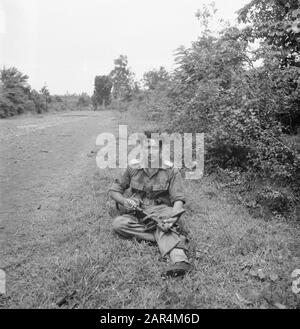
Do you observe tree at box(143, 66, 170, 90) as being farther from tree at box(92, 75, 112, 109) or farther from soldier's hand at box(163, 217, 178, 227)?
tree at box(92, 75, 112, 109)

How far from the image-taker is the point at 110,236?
419cm

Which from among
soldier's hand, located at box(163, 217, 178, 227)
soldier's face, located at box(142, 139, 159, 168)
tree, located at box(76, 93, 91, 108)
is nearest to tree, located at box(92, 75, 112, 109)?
tree, located at box(76, 93, 91, 108)

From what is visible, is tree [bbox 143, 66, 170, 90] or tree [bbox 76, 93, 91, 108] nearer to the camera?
tree [bbox 143, 66, 170, 90]

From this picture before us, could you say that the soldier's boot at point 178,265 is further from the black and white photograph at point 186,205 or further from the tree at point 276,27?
the tree at point 276,27

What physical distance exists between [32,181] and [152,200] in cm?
327

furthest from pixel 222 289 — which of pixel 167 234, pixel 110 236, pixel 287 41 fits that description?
pixel 287 41

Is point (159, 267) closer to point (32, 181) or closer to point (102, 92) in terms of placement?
point (32, 181)

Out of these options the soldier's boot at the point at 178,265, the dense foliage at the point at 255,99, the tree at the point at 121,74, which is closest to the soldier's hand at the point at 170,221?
the soldier's boot at the point at 178,265

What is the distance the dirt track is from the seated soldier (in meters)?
1.15

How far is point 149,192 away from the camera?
454 centimetres

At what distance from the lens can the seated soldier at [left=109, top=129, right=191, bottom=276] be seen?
12.6 feet

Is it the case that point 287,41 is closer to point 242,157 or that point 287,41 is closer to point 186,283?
point 242,157

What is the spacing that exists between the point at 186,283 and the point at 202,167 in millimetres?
4062

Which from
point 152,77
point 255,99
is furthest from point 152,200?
point 152,77
